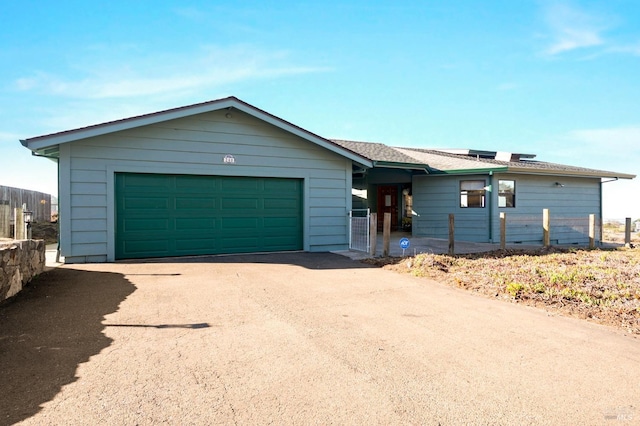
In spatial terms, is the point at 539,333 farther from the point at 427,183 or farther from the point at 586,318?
the point at 427,183

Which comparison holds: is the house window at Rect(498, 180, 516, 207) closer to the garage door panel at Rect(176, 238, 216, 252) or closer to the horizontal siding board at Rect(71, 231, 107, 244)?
the garage door panel at Rect(176, 238, 216, 252)

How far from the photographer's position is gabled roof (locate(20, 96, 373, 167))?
7.79 m

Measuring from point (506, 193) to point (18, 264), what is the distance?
14.5m

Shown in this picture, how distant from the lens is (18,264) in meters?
5.67

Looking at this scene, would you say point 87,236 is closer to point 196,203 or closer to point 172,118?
point 196,203

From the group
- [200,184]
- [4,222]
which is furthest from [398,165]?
[4,222]

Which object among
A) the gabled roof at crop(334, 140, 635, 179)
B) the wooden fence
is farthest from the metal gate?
the wooden fence

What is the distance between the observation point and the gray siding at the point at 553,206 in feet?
46.8

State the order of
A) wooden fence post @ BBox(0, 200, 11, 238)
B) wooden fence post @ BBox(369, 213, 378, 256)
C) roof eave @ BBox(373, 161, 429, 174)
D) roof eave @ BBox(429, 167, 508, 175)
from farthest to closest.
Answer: roof eave @ BBox(429, 167, 508, 175)
roof eave @ BBox(373, 161, 429, 174)
wooden fence post @ BBox(0, 200, 11, 238)
wooden fence post @ BBox(369, 213, 378, 256)

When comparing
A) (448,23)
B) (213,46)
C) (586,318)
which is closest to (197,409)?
(586,318)

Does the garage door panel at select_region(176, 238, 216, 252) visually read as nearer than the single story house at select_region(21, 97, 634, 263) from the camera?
No

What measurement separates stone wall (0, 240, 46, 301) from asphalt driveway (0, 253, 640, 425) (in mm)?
203

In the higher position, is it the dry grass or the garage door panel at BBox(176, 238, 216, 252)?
the garage door panel at BBox(176, 238, 216, 252)

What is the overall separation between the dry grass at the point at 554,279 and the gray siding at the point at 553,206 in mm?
4287
